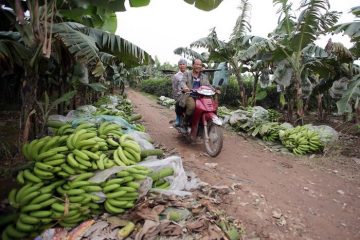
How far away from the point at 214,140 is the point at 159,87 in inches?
820

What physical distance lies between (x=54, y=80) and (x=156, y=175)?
4732 mm

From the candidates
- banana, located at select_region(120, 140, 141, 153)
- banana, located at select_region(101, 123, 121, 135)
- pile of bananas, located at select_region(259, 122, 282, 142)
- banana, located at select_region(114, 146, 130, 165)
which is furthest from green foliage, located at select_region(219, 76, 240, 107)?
banana, located at select_region(114, 146, 130, 165)

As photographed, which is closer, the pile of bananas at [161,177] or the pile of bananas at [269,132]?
the pile of bananas at [161,177]

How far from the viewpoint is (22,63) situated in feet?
14.8

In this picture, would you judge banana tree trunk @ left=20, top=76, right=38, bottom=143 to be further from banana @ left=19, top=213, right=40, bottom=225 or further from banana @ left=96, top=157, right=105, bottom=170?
banana @ left=19, top=213, right=40, bottom=225

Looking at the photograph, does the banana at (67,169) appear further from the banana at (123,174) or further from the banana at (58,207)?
the banana at (123,174)

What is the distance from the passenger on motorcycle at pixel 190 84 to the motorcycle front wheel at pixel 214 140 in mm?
545

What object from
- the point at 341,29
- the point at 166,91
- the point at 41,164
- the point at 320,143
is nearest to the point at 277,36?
the point at 341,29

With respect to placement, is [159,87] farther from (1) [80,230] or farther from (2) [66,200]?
(1) [80,230]

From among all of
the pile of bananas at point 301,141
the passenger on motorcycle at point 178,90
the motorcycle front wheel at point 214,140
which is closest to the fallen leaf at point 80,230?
the motorcycle front wheel at point 214,140

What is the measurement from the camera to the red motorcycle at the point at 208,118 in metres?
5.62

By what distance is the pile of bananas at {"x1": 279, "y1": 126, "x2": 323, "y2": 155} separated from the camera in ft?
22.1

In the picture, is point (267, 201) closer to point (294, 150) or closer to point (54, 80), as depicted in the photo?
point (294, 150)

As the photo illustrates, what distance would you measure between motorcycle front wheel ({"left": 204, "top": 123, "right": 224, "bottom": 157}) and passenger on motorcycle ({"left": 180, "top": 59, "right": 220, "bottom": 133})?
54cm
